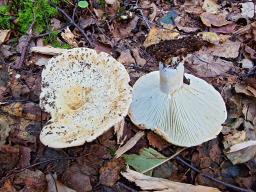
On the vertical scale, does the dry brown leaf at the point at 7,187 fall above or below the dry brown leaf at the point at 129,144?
below

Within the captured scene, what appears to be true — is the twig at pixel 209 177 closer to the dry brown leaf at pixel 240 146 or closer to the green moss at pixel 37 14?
the dry brown leaf at pixel 240 146

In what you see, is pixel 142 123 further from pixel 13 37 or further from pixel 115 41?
pixel 13 37

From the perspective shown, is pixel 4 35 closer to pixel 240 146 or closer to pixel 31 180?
pixel 31 180

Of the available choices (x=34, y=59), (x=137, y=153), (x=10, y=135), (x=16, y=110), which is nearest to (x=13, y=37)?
(x=34, y=59)

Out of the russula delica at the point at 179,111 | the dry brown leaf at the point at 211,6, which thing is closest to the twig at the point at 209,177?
the russula delica at the point at 179,111

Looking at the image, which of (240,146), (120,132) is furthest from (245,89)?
(120,132)

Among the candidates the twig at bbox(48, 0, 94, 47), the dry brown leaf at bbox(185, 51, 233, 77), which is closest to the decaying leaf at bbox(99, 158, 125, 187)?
the dry brown leaf at bbox(185, 51, 233, 77)
